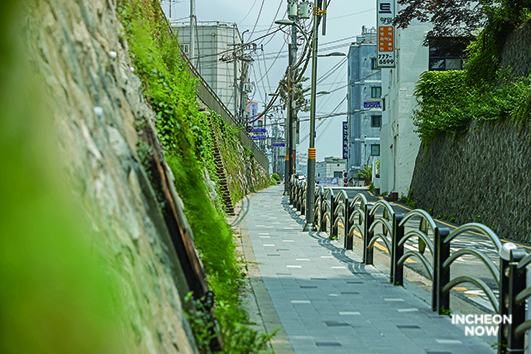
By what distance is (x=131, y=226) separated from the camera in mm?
3625

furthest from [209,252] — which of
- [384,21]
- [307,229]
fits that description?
[384,21]

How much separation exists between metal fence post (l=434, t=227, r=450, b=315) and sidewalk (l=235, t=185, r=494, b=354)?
0.20 meters

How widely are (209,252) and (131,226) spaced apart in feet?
7.57

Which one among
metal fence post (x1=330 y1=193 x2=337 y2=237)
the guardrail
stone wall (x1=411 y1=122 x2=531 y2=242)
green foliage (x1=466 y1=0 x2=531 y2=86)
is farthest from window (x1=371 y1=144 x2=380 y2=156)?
the guardrail

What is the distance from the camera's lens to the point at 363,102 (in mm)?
66938

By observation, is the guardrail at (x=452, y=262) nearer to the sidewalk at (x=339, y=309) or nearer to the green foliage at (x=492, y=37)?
the sidewalk at (x=339, y=309)

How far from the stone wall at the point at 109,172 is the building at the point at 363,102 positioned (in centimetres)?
6237

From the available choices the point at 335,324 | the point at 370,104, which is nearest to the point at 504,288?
the point at 335,324

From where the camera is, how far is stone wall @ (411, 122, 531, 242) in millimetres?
14195

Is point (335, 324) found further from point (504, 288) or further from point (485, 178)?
point (485, 178)

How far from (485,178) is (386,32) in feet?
48.9

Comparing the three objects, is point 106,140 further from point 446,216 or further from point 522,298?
point 446,216

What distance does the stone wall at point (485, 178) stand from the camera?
14.2 meters

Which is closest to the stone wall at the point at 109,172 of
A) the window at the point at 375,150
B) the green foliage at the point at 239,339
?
the green foliage at the point at 239,339
